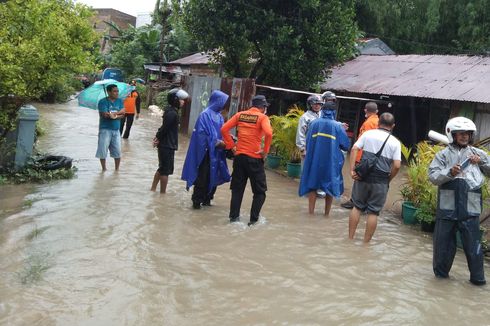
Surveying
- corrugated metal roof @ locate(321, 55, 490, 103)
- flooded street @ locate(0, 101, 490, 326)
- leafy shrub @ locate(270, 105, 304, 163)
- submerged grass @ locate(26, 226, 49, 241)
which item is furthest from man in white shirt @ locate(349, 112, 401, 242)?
corrugated metal roof @ locate(321, 55, 490, 103)

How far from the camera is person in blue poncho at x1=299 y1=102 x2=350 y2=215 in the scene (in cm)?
710

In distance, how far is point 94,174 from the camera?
8797 millimetres

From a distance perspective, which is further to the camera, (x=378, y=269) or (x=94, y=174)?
(x=94, y=174)

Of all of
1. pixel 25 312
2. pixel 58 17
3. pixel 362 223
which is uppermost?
pixel 58 17

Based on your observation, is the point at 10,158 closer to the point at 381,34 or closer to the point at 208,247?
the point at 208,247

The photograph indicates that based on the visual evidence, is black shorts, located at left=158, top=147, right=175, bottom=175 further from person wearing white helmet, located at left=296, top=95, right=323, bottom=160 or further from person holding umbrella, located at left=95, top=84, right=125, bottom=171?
person wearing white helmet, located at left=296, top=95, right=323, bottom=160

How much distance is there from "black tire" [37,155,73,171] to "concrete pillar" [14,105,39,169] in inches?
12.7

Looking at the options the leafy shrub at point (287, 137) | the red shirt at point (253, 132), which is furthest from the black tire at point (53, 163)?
the leafy shrub at point (287, 137)

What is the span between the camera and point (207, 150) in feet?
22.6

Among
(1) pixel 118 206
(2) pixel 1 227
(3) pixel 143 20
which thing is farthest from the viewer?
(3) pixel 143 20

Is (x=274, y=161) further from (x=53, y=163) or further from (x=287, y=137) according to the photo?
(x=53, y=163)

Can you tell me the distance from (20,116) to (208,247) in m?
4.22

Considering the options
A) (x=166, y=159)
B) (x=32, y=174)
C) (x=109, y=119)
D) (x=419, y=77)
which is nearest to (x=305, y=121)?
(x=166, y=159)

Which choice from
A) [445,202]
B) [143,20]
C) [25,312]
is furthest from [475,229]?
[143,20]
